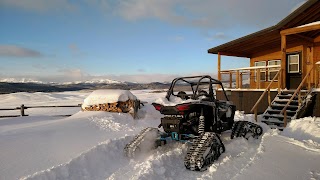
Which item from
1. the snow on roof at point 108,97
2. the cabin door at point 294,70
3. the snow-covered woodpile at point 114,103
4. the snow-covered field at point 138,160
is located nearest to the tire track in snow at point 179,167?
the snow-covered field at point 138,160

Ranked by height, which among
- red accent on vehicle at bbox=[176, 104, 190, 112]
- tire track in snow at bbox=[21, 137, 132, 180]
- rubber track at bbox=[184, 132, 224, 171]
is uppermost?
red accent on vehicle at bbox=[176, 104, 190, 112]

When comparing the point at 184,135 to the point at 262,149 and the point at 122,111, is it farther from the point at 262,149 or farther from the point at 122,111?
the point at 122,111

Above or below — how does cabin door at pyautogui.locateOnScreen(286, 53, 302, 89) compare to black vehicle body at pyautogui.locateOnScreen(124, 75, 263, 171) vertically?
above

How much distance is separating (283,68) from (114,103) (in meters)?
8.36

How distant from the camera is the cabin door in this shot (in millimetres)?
15930

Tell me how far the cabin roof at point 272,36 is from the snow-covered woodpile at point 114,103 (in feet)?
23.0

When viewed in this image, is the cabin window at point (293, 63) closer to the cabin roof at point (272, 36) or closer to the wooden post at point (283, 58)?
the cabin roof at point (272, 36)

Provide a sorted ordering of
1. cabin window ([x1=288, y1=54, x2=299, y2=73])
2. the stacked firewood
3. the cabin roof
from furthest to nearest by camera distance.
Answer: cabin window ([x1=288, y1=54, x2=299, y2=73]) < the stacked firewood < the cabin roof

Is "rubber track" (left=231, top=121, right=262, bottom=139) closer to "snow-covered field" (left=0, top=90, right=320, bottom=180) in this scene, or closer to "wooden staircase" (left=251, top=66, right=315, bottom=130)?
"snow-covered field" (left=0, top=90, right=320, bottom=180)

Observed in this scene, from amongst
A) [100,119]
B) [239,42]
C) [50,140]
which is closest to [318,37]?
[239,42]

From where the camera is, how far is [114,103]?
44.2 feet

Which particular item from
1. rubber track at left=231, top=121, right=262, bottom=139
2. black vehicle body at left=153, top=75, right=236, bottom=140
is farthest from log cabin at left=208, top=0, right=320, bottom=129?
black vehicle body at left=153, top=75, right=236, bottom=140

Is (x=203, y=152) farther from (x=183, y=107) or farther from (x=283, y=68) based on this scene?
(x=283, y=68)

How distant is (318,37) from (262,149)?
40.4ft
